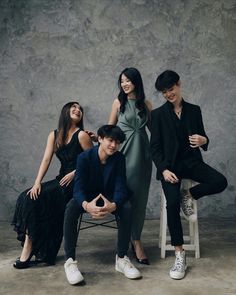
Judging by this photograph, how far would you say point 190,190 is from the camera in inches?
121

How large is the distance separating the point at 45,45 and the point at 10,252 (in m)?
2.17

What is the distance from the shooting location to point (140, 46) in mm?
4406

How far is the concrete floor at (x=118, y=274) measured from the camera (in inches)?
101

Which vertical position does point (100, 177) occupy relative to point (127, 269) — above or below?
above

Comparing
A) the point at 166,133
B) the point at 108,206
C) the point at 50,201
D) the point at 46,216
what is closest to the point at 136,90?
the point at 166,133

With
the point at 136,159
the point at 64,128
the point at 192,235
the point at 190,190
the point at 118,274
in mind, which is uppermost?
the point at 64,128

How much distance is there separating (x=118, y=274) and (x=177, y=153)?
37.3 inches

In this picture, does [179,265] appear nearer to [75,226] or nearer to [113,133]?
[75,226]

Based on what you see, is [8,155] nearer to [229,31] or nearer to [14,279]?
[14,279]

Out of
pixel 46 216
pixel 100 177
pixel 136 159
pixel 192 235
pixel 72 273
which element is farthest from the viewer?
pixel 192 235

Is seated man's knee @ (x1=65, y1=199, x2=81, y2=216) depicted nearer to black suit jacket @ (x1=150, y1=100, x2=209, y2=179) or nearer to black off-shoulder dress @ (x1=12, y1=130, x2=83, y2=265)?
black off-shoulder dress @ (x1=12, y1=130, x2=83, y2=265)

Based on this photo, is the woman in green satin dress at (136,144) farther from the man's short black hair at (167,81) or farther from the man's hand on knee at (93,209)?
the man's hand on knee at (93,209)

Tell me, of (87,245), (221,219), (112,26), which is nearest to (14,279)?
(87,245)

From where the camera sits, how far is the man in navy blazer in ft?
9.03
